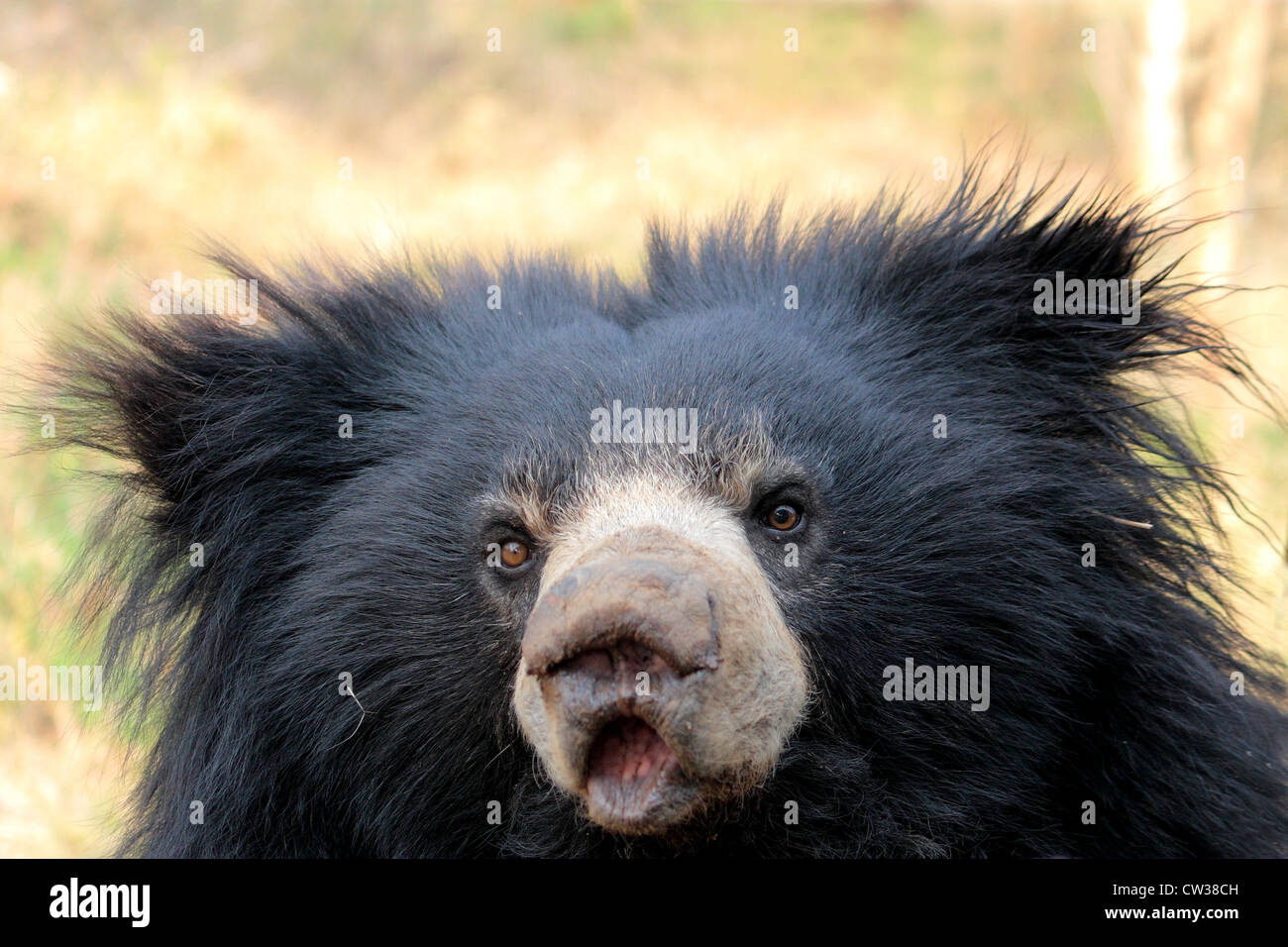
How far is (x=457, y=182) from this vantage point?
40.7 ft

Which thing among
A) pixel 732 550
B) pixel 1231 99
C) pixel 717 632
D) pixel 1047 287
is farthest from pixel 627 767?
pixel 1231 99

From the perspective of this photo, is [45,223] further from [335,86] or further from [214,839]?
[214,839]

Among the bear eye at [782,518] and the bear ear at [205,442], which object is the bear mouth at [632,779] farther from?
the bear ear at [205,442]

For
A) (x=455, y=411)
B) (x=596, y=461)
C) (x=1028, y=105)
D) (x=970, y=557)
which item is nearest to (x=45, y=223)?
(x=455, y=411)

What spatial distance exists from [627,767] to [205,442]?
1.65 m

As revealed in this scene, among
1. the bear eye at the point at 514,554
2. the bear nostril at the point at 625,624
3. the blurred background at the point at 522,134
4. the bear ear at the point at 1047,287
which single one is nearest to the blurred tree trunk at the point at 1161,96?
the blurred background at the point at 522,134

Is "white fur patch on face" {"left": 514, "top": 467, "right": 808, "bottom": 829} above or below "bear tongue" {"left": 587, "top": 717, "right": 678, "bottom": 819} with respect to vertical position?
above

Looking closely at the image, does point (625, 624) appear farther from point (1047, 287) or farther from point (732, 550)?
point (1047, 287)

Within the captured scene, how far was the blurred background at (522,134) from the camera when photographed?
22.9ft

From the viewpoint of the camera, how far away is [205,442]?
3.71 metres

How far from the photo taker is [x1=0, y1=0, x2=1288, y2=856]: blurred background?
6.99 meters

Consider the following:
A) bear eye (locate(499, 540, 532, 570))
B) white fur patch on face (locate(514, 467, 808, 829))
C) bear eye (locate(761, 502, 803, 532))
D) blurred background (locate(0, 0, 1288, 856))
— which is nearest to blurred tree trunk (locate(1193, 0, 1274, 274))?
blurred background (locate(0, 0, 1288, 856))

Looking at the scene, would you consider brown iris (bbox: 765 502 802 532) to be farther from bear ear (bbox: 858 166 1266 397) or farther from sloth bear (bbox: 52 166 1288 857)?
bear ear (bbox: 858 166 1266 397)

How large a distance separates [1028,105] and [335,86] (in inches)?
314
